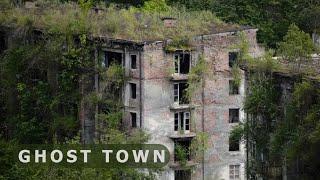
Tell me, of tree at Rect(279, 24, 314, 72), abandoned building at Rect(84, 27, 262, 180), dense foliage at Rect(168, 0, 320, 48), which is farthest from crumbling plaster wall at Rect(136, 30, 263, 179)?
dense foliage at Rect(168, 0, 320, 48)

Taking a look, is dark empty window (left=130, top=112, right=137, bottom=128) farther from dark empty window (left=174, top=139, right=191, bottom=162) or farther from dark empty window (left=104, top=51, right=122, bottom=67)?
dark empty window (left=104, top=51, right=122, bottom=67)

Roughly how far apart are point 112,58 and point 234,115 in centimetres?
626

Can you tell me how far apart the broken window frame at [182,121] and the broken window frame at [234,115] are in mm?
2127

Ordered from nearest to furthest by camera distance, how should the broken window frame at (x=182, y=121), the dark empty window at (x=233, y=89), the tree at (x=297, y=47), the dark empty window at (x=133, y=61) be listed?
the tree at (x=297, y=47)
the dark empty window at (x=133, y=61)
the broken window frame at (x=182, y=121)
the dark empty window at (x=233, y=89)

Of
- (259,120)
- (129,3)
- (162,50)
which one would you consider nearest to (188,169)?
(162,50)

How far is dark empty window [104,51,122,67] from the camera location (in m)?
46.7

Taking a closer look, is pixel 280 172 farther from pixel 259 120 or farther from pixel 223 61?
pixel 223 61

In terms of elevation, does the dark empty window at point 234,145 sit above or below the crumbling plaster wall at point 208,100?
below

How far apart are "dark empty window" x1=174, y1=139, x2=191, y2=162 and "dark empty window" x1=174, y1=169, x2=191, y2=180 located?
61 cm

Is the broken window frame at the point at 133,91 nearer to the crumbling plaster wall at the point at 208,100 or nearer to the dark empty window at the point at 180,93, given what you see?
the crumbling plaster wall at the point at 208,100

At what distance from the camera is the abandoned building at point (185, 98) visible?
45.8m

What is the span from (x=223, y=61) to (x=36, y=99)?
9613 mm

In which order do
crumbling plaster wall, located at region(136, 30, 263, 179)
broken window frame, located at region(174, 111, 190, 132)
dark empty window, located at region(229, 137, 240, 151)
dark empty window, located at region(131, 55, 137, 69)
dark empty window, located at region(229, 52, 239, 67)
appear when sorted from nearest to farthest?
crumbling plaster wall, located at region(136, 30, 263, 179), dark empty window, located at region(131, 55, 137, 69), broken window frame, located at region(174, 111, 190, 132), dark empty window, located at region(229, 52, 239, 67), dark empty window, located at region(229, 137, 240, 151)

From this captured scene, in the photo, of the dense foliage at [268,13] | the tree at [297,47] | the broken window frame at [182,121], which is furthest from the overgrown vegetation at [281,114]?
the dense foliage at [268,13]
